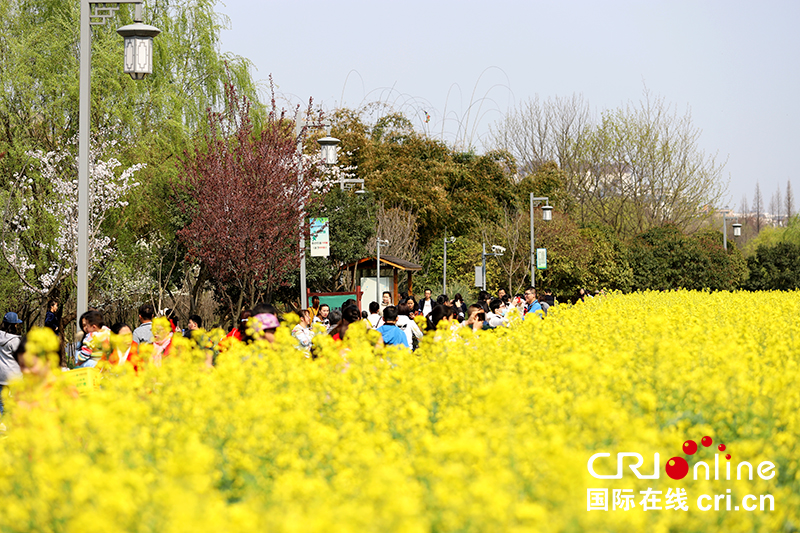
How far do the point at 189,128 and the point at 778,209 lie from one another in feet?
348

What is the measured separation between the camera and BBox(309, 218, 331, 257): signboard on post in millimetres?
16891

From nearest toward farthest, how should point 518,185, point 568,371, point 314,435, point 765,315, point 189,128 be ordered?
point 314,435 → point 568,371 → point 765,315 → point 189,128 → point 518,185

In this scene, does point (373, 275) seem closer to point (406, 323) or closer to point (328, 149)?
point (328, 149)

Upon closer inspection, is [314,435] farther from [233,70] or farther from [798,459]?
[233,70]

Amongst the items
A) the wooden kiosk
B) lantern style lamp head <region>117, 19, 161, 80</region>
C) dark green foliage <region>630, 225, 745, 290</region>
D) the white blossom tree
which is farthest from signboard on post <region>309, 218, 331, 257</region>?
dark green foliage <region>630, 225, 745, 290</region>

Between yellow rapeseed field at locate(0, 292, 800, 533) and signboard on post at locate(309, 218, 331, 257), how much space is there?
34.2 feet

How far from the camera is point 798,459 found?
4.24 metres

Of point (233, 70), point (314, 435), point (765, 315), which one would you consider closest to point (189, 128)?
A: point (233, 70)

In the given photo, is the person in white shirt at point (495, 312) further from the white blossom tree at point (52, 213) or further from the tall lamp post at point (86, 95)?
the white blossom tree at point (52, 213)

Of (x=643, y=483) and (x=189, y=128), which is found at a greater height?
(x=189, y=128)

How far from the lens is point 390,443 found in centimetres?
412

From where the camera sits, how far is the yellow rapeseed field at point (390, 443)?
111 inches

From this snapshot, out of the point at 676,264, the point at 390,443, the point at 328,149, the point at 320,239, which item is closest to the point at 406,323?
the point at 328,149

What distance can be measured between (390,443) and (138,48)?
758cm
